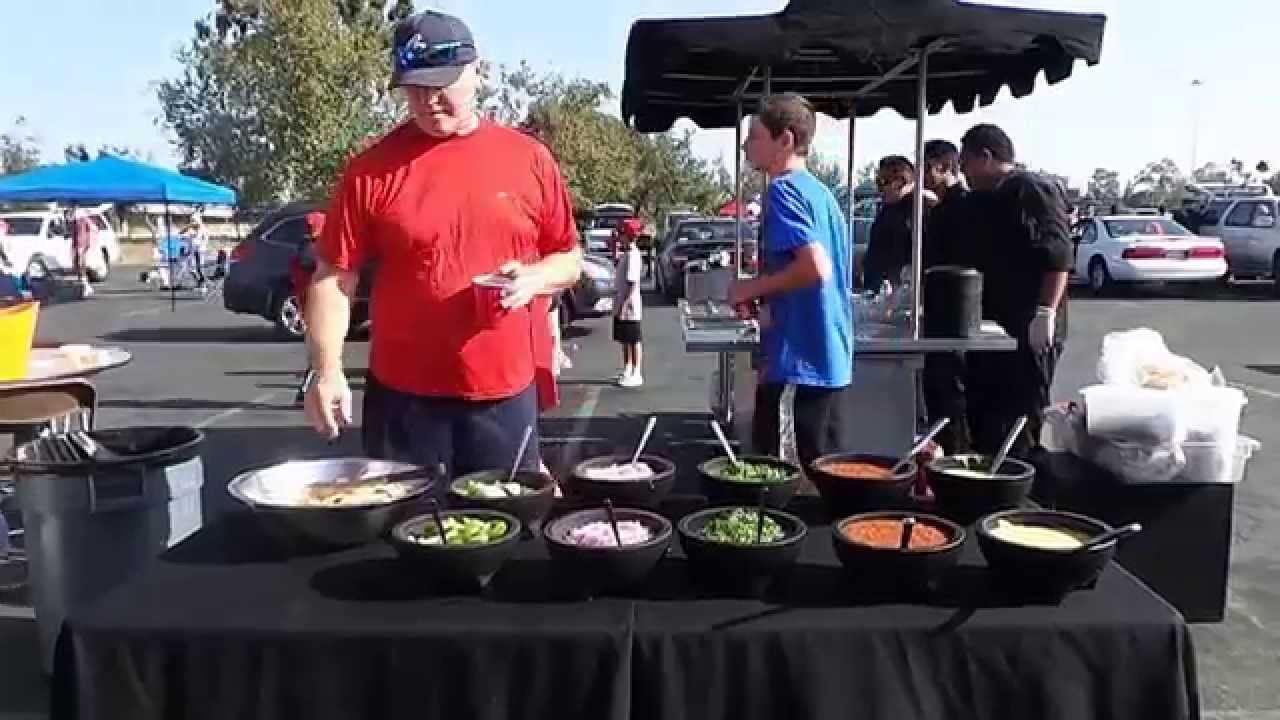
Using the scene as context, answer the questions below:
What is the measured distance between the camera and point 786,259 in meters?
3.49

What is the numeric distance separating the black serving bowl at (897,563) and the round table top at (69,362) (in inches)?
151

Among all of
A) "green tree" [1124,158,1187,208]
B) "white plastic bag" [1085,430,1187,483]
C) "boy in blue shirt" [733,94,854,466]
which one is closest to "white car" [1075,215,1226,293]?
"white plastic bag" [1085,430,1187,483]

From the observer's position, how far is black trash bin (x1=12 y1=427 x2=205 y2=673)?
3465mm

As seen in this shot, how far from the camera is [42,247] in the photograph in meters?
24.0

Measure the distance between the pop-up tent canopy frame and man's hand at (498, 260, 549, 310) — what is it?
2.32 metres

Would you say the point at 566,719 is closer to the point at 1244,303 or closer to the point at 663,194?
the point at 1244,303

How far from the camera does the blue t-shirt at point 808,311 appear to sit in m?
3.47

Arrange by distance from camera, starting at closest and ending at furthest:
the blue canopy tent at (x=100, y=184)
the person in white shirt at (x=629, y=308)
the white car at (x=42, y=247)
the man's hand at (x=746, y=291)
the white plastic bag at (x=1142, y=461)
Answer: the man's hand at (x=746, y=291) < the white plastic bag at (x=1142, y=461) < the person in white shirt at (x=629, y=308) < the blue canopy tent at (x=100, y=184) < the white car at (x=42, y=247)

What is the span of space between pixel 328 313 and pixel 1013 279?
11.1ft

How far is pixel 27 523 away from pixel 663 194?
39.6 metres

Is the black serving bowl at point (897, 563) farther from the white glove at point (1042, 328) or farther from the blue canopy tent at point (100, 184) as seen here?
the blue canopy tent at point (100, 184)

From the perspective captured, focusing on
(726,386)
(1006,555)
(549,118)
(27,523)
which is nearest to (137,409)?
(726,386)

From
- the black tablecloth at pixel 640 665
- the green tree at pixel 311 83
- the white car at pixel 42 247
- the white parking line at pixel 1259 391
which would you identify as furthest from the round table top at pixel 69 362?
the white car at pixel 42 247

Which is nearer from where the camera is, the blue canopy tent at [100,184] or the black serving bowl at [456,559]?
the black serving bowl at [456,559]
